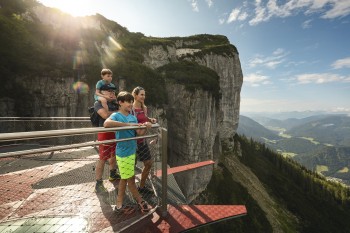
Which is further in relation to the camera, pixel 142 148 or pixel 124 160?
pixel 142 148

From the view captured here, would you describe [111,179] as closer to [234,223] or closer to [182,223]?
[182,223]

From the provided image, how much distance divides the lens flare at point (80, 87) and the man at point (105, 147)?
23.6m

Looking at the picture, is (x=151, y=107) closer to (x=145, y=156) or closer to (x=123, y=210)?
(x=145, y=156)

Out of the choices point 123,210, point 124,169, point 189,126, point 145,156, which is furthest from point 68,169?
point 189,126

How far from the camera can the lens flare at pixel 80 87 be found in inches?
1133

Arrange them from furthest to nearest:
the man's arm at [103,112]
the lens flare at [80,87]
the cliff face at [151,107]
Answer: the lens flare at [80,87], the cliff face at [151,107], the man's arm at [103,112]

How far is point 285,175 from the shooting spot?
109m

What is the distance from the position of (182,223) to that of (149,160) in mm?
1949

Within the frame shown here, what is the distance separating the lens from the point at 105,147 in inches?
284

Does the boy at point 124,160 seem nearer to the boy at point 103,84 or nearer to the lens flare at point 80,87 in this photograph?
the boy at point 103,84

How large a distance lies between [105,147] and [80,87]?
24763 millimetres

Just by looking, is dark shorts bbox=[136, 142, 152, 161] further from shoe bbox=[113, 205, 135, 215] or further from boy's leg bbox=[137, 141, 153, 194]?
shoe bbox=[113, 205, 135, 215]

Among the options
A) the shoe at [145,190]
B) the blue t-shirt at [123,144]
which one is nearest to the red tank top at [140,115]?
the blue t-shirt at [123,144]

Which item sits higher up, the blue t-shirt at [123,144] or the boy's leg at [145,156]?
the blue t-shirt at [123,144]
